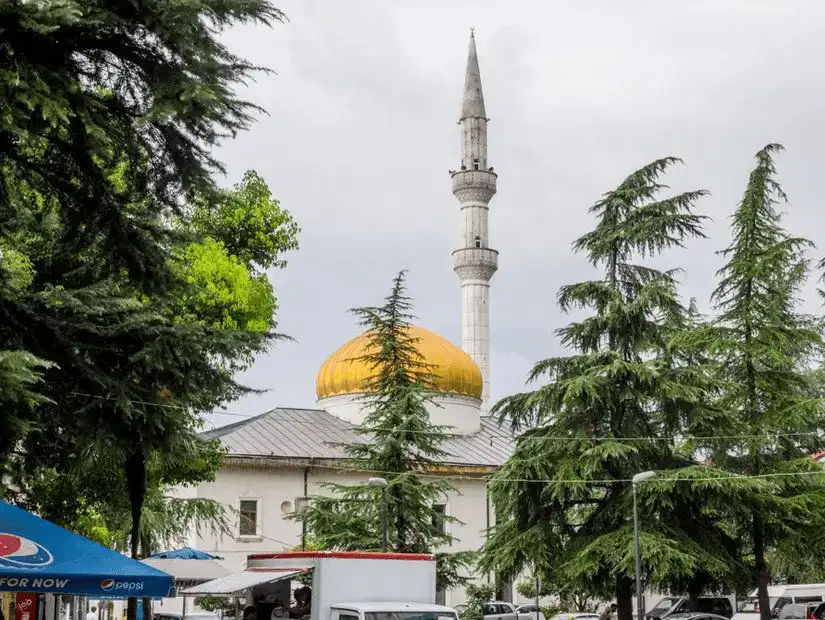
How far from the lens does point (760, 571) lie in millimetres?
29594

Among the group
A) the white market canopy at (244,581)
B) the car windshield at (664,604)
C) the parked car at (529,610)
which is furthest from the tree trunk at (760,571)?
the parked car at (529,610)

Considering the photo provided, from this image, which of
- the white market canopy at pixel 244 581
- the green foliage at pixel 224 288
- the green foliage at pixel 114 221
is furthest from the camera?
the green foliage at pixel 224 288

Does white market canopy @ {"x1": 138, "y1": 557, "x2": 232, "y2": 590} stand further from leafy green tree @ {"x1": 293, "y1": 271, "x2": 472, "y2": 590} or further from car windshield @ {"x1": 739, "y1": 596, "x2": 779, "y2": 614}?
car windshield @ {"x1": 739, "y1": 596, "x2": 779, "y2": 614}

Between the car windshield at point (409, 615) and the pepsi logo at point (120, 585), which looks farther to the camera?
the car windshield at point (409, 615)

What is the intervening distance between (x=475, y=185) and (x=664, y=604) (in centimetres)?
2830

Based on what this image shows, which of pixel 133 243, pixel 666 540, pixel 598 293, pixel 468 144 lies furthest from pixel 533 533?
pixel 468 144

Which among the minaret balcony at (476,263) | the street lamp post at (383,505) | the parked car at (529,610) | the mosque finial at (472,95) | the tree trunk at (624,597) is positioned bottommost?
the parked car at (529,610)

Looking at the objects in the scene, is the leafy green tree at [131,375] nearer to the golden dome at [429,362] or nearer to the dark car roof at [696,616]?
the dark car roof at [696,616]

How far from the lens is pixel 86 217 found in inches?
549

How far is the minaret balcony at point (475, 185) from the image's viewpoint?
213 ft

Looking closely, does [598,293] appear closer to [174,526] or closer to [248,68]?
[174,526]

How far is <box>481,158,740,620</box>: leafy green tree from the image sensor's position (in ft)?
96.7

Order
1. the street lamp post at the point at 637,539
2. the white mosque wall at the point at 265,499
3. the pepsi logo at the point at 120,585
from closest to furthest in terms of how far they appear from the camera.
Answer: the pepsi logo at the point at 120,585
the street lamp post at the point at 637,539
the white mosque wall at the point at 265,499

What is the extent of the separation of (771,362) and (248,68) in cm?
2013
